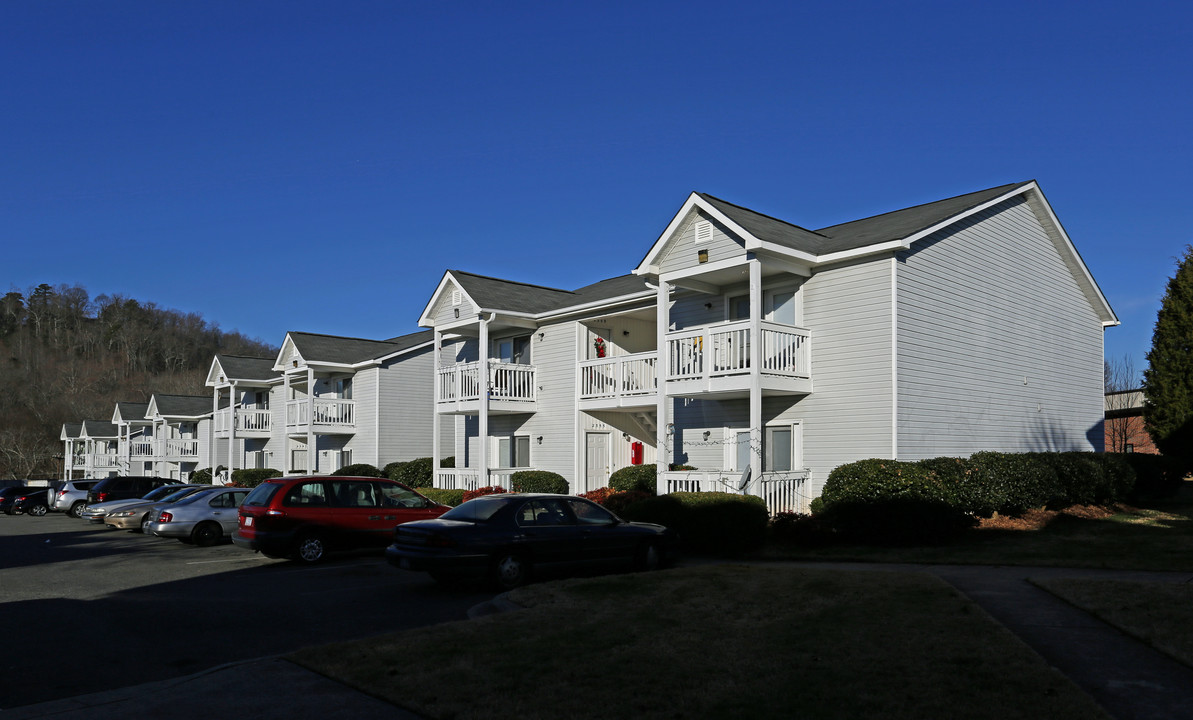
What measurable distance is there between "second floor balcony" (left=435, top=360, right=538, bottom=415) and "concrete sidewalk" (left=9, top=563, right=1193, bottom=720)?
1875 cm

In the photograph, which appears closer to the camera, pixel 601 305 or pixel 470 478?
pixel 601 305

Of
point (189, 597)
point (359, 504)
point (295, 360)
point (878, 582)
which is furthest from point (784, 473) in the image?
point (295, 360)

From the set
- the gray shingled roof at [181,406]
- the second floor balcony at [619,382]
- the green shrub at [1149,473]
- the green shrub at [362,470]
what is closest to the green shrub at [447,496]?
the second floor balcony at [619,382]

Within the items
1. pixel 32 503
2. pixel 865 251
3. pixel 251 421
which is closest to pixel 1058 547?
pixel 865 251

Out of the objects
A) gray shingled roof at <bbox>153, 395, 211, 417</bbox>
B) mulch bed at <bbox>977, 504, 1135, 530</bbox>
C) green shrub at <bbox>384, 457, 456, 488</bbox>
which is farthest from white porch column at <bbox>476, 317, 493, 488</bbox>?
gray shingled roof at <bbox>153, 395, 211, 417</bbox>

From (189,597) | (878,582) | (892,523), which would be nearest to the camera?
(878,582)

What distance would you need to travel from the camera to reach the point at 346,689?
24.1ft

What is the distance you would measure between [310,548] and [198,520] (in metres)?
5.94

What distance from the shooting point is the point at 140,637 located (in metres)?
9.91

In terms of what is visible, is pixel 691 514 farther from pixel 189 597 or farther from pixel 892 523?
pixel 189 597

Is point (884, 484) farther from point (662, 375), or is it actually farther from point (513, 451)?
point (513, 451)

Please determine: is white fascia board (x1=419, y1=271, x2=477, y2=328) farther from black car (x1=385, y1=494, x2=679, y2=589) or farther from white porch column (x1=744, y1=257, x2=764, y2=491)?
black car (x1=385, y1=494, x2=679, y2=589)

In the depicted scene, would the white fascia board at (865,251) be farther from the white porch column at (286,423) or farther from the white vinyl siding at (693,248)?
the white porch column at (286,423)

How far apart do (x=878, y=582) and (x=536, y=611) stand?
178 inches
